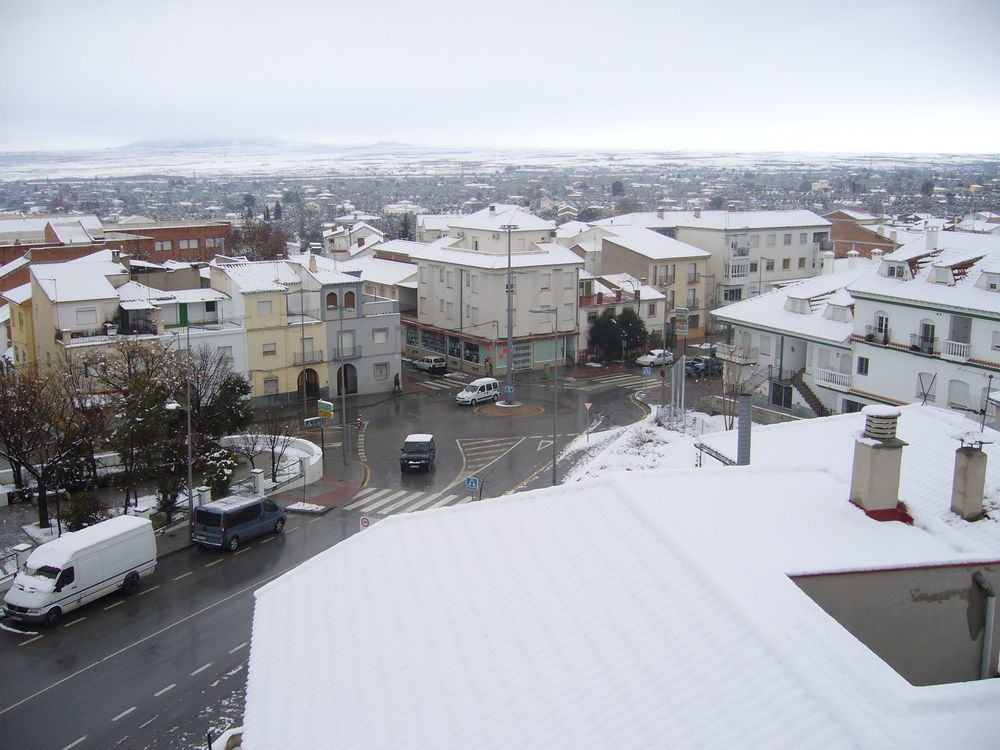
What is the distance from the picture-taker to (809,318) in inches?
1521

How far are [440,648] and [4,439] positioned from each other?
21232 millimetres

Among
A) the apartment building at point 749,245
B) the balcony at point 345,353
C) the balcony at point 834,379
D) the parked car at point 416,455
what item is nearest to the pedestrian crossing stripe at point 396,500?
the parked car at point 416,455

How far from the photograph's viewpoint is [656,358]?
54.3m

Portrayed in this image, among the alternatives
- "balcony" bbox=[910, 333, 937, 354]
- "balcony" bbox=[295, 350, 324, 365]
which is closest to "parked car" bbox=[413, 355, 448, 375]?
"balcony" bbox=[295, 350, 324, 365]

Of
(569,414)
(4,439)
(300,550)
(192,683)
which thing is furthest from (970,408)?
(4,439)

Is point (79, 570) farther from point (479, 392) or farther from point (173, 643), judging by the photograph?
point (479, 392)

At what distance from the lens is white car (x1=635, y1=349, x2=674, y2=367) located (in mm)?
53156

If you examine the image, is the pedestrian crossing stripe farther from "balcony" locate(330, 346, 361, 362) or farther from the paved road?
"balcony" locate(330, 346, 361, 362)

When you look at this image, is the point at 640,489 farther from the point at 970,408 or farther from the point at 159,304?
the point at 159,304

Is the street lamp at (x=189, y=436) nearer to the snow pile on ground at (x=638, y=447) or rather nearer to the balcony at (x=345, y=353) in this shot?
the snow pile on ground at (x=638, y=447)

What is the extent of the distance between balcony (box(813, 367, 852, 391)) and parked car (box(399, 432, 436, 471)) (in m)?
15.3

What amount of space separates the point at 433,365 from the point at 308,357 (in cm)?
936

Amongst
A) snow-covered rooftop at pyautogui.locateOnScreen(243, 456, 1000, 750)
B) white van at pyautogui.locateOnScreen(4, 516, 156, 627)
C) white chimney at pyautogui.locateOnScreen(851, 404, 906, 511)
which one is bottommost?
white van at pyautogui.locateOnScreen(4, 516, 156, 627)

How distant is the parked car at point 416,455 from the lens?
33531 mm
